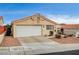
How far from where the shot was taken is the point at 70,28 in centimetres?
667

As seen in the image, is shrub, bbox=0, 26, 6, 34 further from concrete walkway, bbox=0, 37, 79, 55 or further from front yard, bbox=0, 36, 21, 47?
concrete walkway, bbox=0, 37, 79, 55

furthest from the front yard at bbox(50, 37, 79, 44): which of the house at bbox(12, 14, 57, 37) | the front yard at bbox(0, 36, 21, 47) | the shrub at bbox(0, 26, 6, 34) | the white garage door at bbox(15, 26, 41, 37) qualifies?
the shrub at bbox(0, 26, 6, 34)

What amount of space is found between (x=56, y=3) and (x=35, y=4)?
17.1 inches

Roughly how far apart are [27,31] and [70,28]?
36.2 inches

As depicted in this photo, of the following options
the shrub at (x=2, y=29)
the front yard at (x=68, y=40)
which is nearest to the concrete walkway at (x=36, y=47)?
the front yard at (x=68, y=40)

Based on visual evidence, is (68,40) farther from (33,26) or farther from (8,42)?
(8,42)

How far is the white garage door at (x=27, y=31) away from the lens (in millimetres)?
6731

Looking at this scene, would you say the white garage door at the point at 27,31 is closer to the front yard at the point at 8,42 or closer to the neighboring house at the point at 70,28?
the front yard at the point at 8,42

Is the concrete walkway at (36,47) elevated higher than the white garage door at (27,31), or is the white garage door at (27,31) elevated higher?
the white garage door at (27,31)

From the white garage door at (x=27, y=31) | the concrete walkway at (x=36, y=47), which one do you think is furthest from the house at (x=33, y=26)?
the concrete walkway at (x=36, y=47)

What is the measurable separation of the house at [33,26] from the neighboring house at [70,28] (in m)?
0.23

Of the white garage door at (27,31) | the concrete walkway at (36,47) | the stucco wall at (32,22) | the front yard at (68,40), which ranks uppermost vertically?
the stucco wall at (32,22)

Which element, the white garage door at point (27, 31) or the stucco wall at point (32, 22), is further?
the white garage door at point (27, 31)

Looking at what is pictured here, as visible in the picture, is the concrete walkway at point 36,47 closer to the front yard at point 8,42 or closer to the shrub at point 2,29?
the front yard at point 8,42
